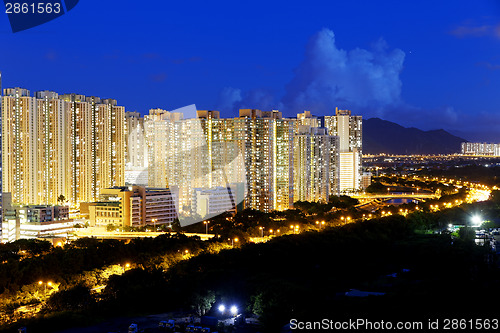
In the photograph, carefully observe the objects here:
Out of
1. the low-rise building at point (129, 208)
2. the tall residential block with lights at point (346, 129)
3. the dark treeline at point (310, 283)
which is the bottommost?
the dark treeline at point (310, 283)

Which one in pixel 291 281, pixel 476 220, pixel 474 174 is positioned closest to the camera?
pixel 291 281

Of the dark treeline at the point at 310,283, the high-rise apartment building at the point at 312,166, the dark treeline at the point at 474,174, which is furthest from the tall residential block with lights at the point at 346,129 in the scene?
the dark treeline at the point at 310,283

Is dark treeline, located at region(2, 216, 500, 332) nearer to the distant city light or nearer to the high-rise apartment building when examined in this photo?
the distant city light

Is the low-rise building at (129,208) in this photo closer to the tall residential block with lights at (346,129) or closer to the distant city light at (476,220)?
the distant city light at (476,220)

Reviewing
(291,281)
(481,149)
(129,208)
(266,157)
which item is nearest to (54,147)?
(129,208)

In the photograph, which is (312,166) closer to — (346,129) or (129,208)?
(129,208)

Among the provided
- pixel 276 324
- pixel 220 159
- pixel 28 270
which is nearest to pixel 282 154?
pixel 220 159

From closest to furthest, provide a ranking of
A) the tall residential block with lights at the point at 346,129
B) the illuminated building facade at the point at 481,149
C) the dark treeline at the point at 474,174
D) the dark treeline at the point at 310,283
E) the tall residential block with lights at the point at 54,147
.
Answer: the dark treeline at the point at 310,283 → the tall residential block with lights at the point at 54,147 → the tall residential block with lights at the point at 346,129 → the dark treeline at the point at 474,174 → the illuminated building facade at the point at 481,149

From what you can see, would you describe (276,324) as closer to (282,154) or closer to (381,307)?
(381,307)

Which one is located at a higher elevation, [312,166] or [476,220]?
[312,166]

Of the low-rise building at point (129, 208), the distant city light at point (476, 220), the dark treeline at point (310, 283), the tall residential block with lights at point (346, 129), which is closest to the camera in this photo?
the dark treeline at point (310, 283)
